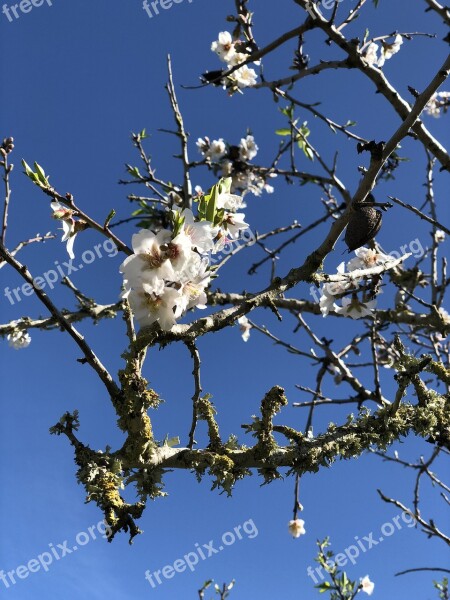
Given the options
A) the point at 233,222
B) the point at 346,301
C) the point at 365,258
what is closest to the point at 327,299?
the point at 346,301

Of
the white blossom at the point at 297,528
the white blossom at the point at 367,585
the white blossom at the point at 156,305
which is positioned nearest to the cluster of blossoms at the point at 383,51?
the white blossom at the point at 156,305

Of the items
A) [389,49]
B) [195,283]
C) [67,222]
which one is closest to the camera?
[195,283]

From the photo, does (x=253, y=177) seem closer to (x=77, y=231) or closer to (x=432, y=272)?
(x=432, y=272)

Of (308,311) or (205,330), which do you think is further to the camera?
(308,311)

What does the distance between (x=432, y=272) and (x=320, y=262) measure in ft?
8.22

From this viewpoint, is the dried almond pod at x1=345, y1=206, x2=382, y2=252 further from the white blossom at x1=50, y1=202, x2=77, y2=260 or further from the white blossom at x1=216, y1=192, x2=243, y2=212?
the white blossom at x1=50, y1=202, x2=77, y2=260

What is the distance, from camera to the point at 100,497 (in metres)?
1.21

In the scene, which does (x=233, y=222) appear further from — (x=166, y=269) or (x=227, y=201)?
(x=166, y=269)

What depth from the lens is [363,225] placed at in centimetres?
158

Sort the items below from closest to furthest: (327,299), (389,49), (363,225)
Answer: (363,225) → (327,299) → (389,49)

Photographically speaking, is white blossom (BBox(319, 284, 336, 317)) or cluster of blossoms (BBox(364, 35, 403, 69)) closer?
white blossom (BBox(319, 284, 336, 317))

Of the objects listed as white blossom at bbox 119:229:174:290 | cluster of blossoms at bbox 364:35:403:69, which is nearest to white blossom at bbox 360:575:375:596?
cluster of blossoms at bbox 364:35:403:69

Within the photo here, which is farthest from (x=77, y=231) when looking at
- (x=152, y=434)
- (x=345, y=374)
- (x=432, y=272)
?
(x=432, y=272)

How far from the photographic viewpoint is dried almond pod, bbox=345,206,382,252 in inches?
62.0
